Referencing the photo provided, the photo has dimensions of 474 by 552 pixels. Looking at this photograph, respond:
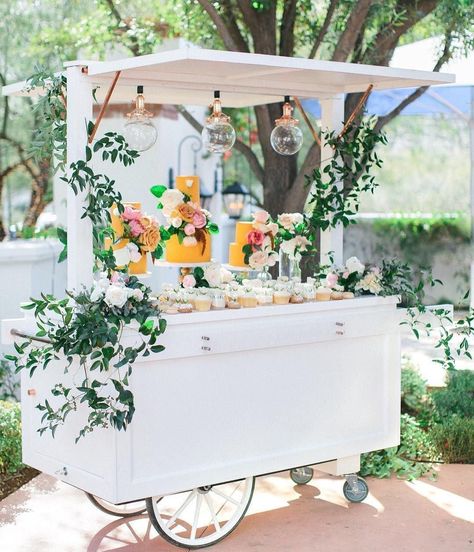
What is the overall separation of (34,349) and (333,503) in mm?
1591

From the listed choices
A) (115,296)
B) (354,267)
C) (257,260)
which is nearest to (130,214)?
(115,296)

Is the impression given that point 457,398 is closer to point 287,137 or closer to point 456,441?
point 456,441

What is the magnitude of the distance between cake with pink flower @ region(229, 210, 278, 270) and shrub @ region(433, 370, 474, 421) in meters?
1.72

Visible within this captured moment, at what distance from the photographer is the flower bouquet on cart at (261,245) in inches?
183

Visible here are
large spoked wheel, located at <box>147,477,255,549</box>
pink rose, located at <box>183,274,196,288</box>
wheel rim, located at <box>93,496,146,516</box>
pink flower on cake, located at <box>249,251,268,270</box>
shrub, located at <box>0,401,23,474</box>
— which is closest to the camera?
large spoked wheel, located at <box>147,477,255,549</box>

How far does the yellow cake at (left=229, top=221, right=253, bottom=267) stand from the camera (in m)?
4.78

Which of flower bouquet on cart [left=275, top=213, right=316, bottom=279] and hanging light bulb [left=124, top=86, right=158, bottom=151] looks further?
flower bouquet on cart [left=275, top=213, right=316, bottom=279]

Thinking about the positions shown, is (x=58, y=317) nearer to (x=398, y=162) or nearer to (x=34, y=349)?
(x=34, y=349)

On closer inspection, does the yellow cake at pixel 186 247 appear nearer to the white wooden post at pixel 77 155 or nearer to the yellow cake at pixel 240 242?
the yellow cake at pixel 240 242

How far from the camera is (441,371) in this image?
7492 millimetres

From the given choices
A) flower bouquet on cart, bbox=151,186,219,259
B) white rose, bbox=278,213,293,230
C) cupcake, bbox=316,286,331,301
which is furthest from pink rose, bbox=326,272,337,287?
flower bouquet on cart, bbox=151,186,219,259

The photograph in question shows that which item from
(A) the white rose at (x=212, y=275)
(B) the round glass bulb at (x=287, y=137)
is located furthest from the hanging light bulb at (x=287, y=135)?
(A) the white rose at (x=212, y=275)

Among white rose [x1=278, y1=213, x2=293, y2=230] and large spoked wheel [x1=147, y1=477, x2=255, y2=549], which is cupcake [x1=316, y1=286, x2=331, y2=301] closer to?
white rose [x1=278, y1=213, x2=293, y2=230]

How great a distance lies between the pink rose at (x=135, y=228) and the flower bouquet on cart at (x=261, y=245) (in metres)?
0.73
